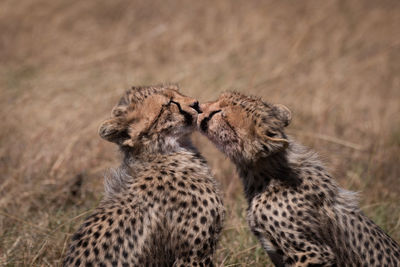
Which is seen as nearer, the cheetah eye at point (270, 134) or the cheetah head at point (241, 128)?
the cheetah head at point (241, 128)

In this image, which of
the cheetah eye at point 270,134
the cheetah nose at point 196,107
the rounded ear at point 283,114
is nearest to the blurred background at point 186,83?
the rounded ear at point 283,114

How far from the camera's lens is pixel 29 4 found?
9.30 metres

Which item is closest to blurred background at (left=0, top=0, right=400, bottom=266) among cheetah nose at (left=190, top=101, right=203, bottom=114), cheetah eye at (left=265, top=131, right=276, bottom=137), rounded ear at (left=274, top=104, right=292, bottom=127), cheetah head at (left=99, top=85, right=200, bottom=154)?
rounded ear at (left=274, top=104, right=292, bottom=127)

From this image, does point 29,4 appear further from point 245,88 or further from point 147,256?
point 147,256

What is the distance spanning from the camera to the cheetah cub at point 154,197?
333 centimetres

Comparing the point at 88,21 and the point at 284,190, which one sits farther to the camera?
the point at 88,21

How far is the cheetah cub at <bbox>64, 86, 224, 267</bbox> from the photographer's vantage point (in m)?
3.33

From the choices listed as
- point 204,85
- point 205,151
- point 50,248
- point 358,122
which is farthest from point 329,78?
point 50,248

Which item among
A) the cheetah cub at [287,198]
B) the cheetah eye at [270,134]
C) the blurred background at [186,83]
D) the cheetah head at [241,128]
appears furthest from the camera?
the blurred background at [186,83]

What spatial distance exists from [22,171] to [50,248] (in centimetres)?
127

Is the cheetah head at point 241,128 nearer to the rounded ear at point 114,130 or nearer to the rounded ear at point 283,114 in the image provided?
the rounded ear at point 283,114

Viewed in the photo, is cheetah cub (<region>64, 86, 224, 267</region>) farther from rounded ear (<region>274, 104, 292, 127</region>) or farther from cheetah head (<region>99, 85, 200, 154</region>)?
rounded ear (<region>274, 104, 292, 127</region>)

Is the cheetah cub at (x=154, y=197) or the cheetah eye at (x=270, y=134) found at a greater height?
the cheetah eye at (x=270, y=134)

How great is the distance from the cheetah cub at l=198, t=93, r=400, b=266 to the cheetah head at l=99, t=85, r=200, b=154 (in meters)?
0.11
